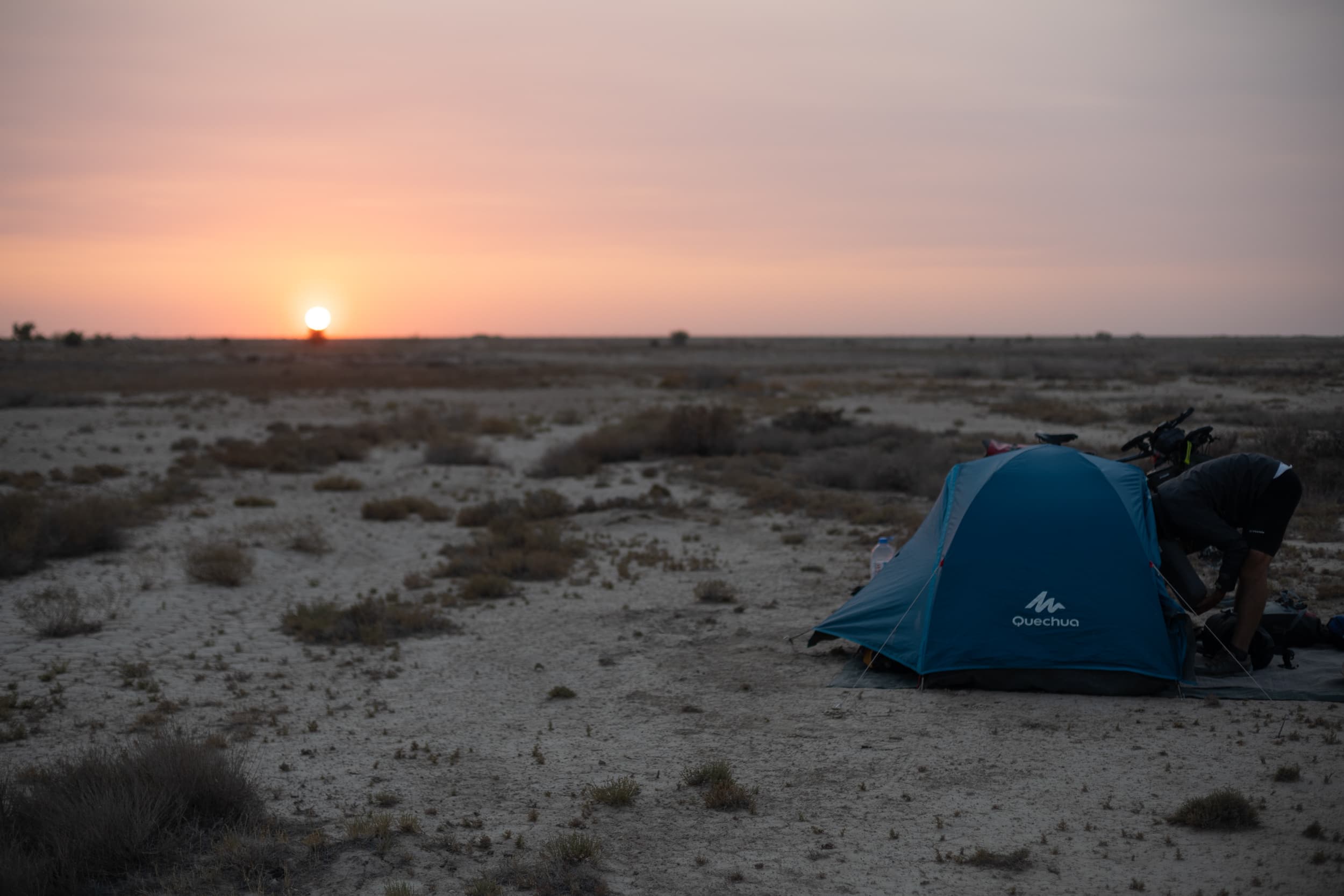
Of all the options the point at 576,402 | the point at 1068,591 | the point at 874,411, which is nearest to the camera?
the point at 1068,591

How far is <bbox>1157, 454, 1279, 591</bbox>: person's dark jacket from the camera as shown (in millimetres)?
→ 7715

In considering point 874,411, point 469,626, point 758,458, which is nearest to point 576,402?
point 874,411

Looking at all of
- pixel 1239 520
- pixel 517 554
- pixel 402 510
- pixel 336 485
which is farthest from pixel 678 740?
pixel 336 485

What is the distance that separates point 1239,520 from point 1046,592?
5.29ft

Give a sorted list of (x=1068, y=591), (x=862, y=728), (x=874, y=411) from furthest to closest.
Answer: (x=874, y=411) → (x=1068, y=591) → (x=862, y=728)

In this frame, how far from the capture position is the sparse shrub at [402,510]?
19.2m

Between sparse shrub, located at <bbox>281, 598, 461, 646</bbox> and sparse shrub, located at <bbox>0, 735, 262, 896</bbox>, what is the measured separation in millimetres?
4596

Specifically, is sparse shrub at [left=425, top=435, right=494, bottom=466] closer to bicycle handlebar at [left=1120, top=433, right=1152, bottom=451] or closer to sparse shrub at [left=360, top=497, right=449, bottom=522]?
sparse shrub at [left=360, top=497, right=449, bottom=522]

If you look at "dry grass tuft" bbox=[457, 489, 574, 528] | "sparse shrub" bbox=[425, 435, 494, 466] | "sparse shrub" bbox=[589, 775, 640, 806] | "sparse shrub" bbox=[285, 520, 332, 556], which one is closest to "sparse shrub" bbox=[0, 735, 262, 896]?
"sparse shrub" bbox=[589, 775, 640, 806]

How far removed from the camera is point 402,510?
1939cm

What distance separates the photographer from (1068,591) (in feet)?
26.6

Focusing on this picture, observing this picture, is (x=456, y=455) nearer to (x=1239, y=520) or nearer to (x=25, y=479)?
(x=25, y=479)

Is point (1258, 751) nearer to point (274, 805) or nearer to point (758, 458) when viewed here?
point (274, 805)

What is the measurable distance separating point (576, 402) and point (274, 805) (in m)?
43.5
